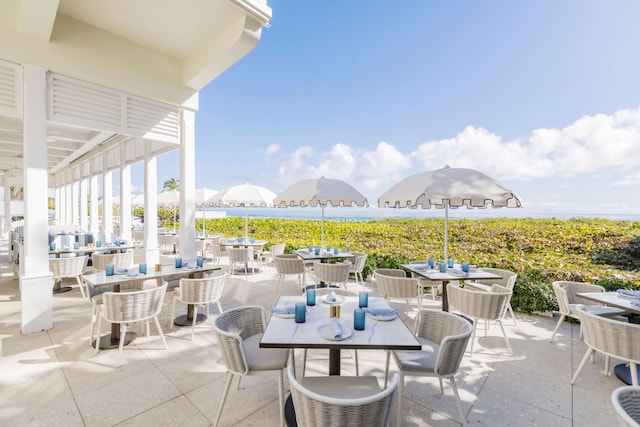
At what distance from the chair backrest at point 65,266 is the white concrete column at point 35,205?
3.91ft

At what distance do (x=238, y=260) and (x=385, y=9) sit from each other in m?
8.58

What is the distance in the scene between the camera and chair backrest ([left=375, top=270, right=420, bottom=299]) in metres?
3.86

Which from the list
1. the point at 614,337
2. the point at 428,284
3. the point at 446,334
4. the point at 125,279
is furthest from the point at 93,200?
the point at 614,337

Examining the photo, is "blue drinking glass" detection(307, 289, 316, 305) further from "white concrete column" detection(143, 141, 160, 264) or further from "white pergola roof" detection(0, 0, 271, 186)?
"white concrete column" detection(143, 141, 160, 264)

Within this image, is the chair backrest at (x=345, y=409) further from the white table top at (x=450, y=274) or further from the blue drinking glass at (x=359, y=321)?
the white table top at (x=450, y=274)

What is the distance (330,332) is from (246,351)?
2.67 ft

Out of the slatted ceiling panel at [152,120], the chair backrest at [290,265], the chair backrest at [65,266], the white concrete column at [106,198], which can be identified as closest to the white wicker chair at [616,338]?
the chair backrest at [290,265]

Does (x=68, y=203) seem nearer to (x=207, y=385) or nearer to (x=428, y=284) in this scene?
(x=207, y=385)

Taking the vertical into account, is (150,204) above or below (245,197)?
below

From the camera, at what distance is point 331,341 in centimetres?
191

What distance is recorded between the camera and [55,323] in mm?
4070

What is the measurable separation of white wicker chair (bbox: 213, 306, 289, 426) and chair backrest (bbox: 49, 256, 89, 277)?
15.6 ft

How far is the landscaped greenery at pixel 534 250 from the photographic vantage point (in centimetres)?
454

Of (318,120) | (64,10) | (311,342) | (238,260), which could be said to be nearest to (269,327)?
Answer: (311,342)
